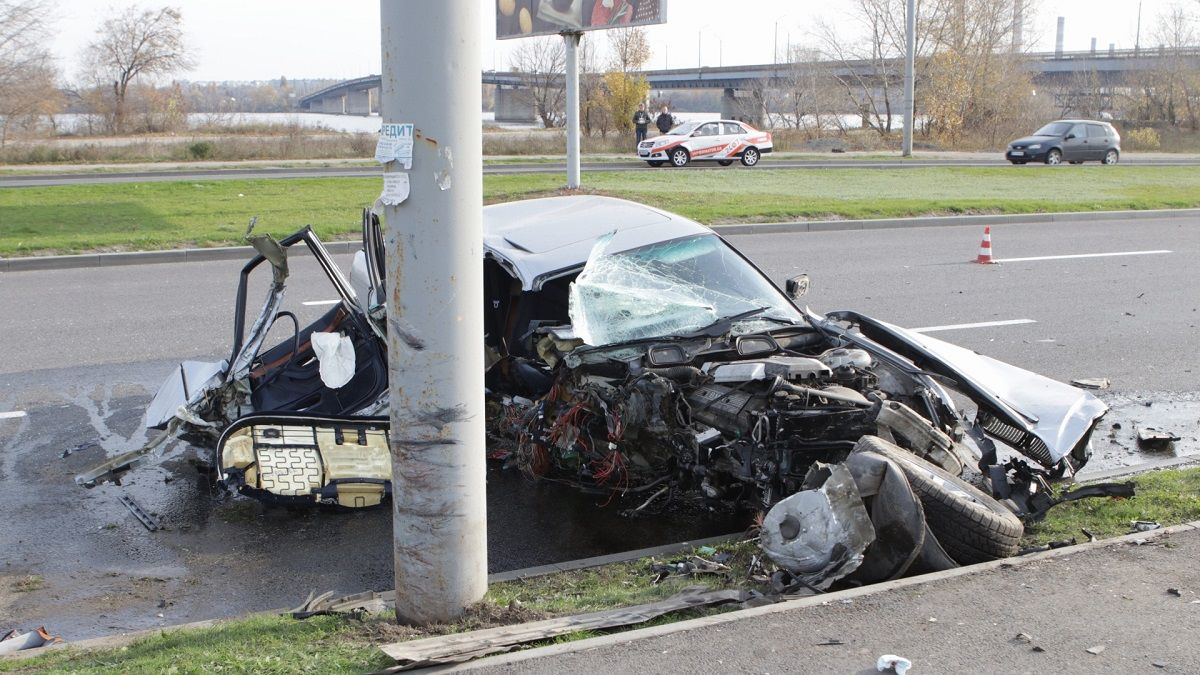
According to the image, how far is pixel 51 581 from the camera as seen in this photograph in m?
4.84

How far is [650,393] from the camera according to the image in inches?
205

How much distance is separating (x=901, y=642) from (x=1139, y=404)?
5.02 meters

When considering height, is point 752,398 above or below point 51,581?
above

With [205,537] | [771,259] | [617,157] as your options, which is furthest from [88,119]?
[205,537]

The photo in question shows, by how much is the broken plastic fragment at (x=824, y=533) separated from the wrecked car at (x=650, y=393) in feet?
0.44

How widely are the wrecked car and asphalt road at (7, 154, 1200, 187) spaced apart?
19.1 metres

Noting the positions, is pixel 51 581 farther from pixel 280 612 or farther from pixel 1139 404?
pixel 1139 404

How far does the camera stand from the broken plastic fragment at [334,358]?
573 centimetres

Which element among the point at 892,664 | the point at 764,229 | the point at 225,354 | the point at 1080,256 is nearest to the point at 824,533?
the point at 892,664

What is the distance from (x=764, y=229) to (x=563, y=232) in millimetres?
10955

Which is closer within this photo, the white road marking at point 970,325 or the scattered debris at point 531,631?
the scattered debris at point 531,631

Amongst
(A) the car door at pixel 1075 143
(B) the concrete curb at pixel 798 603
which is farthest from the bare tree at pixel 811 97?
(B) the concrete curb at pixel 798 603

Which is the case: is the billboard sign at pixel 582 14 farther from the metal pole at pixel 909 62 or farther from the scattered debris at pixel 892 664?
the metal pole at pixel 909 62

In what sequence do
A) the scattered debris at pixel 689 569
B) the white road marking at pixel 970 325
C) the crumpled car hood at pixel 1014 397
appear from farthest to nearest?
1. the white road marking at pixel 970 325
2. the crumpled car hood at pixel 1014 397
3. the scattered debris at pixel 689 569
